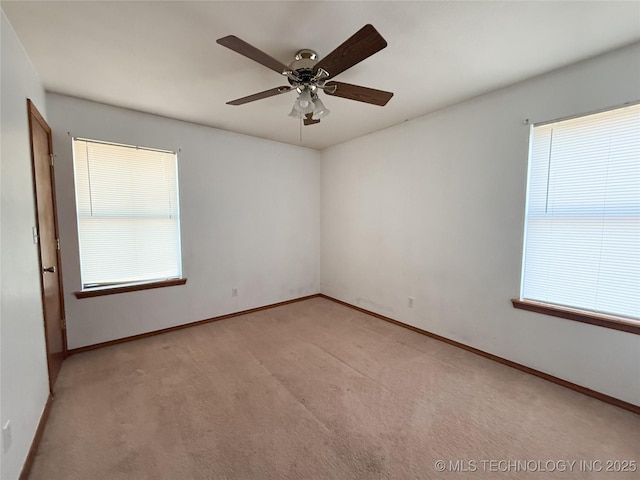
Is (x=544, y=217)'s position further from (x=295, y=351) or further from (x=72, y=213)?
(x=72, y=213)

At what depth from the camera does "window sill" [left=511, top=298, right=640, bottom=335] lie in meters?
1.85

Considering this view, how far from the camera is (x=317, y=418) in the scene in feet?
5.93

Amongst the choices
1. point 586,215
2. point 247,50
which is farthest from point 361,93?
point 586,215

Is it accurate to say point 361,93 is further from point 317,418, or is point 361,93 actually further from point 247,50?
point 317,418

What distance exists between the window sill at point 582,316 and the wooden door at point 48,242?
12.6 feet

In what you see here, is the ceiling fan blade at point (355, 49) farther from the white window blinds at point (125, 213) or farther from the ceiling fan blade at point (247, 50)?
the white window blinds at point (125, 213)

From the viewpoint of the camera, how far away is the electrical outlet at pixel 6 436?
1.21m

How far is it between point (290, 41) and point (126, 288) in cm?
289

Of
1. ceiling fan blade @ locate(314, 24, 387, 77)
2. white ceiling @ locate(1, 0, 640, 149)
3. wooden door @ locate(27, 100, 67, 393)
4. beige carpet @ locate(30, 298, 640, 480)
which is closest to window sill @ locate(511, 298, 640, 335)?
beige carpet @ locate(30, 298, 640, 480)

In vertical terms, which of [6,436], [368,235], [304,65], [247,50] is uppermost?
[304,65]

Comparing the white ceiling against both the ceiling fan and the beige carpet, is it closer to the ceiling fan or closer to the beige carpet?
the ceiling fan

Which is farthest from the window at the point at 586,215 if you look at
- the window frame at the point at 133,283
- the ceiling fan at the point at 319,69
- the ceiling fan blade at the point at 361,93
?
the window frame at the point at 133,283

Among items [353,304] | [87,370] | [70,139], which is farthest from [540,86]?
[87,370]

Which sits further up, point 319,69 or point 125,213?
point 319,69
